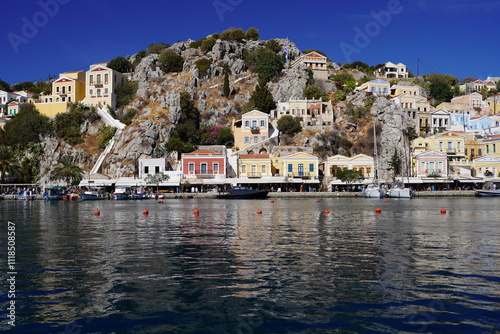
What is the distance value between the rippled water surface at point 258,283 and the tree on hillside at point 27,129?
68642 millimetres

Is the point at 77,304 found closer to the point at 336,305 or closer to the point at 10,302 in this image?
the point at 10,302

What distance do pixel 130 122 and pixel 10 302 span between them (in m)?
79.1

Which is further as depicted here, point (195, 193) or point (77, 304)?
point (195, 193)

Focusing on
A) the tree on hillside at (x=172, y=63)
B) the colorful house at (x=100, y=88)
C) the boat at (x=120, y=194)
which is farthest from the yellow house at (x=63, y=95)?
the boat at (x=120, y=194)

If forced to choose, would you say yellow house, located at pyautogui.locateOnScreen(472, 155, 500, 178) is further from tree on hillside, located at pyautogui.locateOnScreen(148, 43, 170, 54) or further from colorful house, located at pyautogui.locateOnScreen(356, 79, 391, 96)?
tree on hillside, located at pyautogui.locateOnScreen(148, 43, 170, 54)

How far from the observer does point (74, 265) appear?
1453 centimetres

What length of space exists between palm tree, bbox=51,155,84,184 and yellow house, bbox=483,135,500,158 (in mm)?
74975

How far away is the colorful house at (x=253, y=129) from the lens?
79.8 meters

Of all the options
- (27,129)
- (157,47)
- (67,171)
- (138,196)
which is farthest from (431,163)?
(157,47)

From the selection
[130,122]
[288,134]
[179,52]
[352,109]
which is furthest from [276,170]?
[179,52]

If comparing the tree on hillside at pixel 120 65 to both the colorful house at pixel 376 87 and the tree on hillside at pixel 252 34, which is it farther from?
the colorful house at pixel 376 87

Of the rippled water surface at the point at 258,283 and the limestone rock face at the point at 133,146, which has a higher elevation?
the limestone rock face at the point at 133,146

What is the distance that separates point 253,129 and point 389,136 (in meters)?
25.1

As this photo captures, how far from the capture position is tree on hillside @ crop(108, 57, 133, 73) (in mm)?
108438
